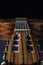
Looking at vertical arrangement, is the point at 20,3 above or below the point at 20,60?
above

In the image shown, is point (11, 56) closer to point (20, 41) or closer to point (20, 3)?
point (20, 41)

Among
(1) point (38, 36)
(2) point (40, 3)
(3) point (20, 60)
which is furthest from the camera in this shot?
(2) point (40, 3)

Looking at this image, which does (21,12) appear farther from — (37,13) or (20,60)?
(20,60)

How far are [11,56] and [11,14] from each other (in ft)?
5.90

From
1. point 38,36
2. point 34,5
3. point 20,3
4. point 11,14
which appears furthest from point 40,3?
point 38,36

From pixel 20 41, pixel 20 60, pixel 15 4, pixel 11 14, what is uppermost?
pixel 15 4

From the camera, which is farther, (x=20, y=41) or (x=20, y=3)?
(x=20, y=3)

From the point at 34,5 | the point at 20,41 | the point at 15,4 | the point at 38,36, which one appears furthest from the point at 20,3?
the point at 20,41

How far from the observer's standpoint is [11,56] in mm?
1210

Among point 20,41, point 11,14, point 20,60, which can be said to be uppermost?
point 11,14

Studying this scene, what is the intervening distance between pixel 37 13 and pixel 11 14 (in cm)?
51

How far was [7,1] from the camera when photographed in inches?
114

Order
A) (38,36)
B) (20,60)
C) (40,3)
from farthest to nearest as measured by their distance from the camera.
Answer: (40,3) < (38,36) < (20,60)

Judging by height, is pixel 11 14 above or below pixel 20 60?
above
